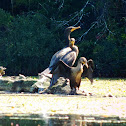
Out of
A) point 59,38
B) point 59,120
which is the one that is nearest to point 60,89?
point 59,120

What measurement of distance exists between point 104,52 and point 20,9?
6039mm

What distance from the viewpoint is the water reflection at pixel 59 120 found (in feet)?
24.2

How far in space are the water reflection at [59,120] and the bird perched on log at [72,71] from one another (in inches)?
142

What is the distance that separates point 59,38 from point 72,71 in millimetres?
9936

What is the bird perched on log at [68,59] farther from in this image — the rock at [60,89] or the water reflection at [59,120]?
the water reflection at [59,120]

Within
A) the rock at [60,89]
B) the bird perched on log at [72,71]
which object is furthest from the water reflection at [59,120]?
the rock at [60,89]

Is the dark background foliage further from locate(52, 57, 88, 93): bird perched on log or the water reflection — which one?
the water reflection

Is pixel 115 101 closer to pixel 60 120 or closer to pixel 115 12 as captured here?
pixel 60 120

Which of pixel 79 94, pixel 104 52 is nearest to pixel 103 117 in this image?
pixel 79 94

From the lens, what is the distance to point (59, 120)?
25.3ft

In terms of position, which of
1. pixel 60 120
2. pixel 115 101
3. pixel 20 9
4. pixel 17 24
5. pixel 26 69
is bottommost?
pixel 60 120

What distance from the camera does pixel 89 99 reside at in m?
10.7

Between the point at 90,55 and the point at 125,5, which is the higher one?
the point at 125,5

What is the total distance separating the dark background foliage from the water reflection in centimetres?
1198
